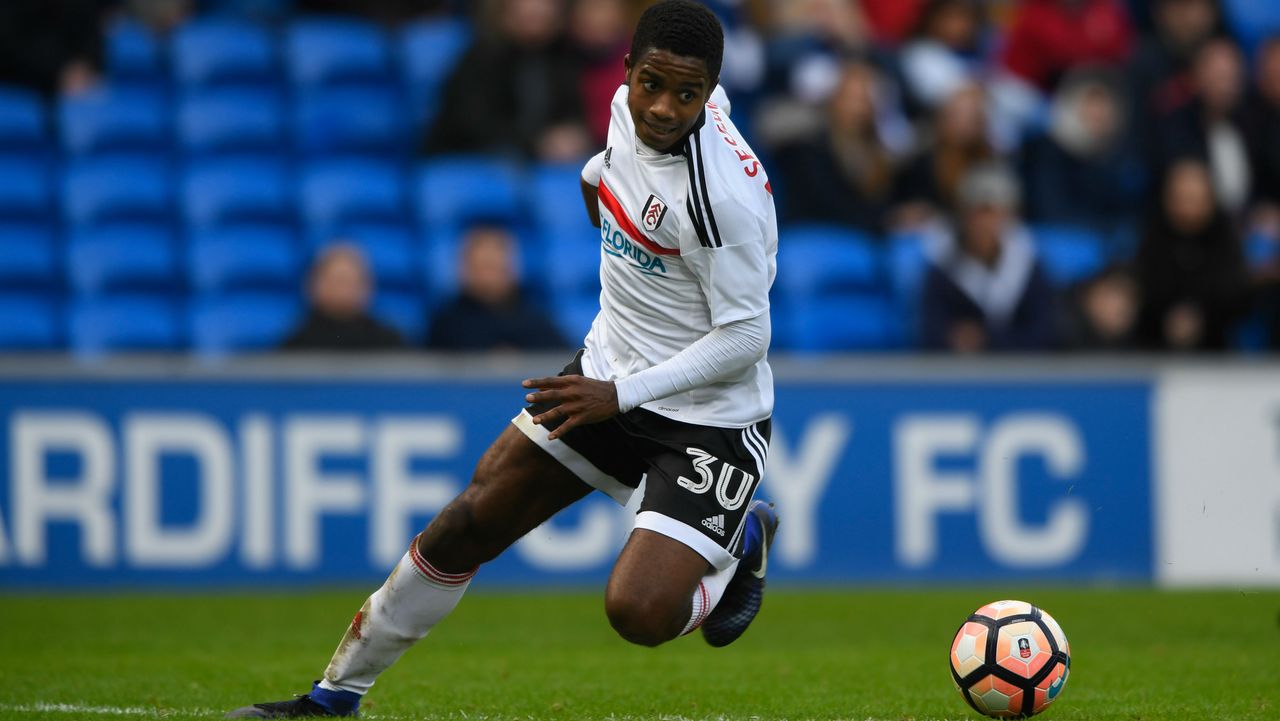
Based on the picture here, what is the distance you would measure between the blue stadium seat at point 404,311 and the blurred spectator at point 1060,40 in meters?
5.46

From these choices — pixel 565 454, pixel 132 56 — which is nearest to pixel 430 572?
pixel 565 454

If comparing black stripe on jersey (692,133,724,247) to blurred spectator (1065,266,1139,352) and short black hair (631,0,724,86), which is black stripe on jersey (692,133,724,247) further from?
blurred spectator (1065,266,1139,352)

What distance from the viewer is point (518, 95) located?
1240cm

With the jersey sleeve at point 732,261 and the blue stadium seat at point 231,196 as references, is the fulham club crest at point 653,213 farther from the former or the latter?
the blue stadium seat at point 231,196

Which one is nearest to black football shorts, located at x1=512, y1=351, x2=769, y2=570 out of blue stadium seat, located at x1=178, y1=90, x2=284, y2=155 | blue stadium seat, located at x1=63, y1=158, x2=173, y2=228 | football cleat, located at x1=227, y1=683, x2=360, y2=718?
football cleat, located at x1=227, y1=683, x2=360, y2=718

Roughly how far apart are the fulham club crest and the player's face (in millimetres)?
176

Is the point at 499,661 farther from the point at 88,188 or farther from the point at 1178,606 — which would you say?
the point at 88,188

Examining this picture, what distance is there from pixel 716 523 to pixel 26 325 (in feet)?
→ 25.2

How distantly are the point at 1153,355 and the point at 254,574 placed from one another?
19.6 feet

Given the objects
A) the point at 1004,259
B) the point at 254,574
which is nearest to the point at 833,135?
the point at 1004,259

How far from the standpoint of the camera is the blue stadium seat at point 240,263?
38.7ft

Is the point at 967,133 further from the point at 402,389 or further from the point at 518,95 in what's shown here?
the point at 402,389

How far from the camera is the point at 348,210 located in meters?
12.2

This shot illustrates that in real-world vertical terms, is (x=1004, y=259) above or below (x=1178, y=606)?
above
